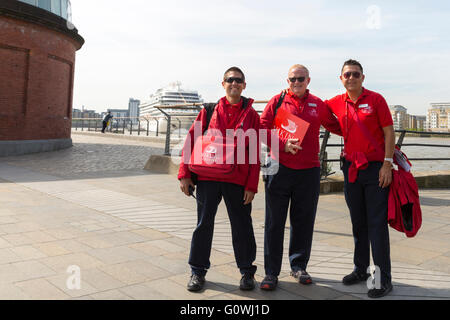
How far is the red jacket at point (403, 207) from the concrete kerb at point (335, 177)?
4913 mm

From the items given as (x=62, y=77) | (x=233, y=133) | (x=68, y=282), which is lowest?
(x=68, y=282)

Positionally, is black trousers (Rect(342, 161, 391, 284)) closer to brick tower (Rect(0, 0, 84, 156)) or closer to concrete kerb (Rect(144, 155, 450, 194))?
concrete kerb (Rect(144, 155, 450, 194))

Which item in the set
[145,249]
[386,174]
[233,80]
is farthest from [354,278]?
[145,249]

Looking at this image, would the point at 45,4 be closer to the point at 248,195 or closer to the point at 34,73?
the point at 34,73

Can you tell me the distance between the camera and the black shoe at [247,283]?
3.26 metres

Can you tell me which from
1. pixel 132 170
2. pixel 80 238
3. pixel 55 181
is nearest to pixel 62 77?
pixel 132 170

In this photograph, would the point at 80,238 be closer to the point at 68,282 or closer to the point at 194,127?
the point at 68,282

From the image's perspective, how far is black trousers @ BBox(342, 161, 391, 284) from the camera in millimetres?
3338

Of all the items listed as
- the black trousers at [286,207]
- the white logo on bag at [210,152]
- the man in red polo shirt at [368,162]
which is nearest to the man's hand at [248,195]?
the black trousers at [286,207]

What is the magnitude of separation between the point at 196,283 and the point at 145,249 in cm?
123

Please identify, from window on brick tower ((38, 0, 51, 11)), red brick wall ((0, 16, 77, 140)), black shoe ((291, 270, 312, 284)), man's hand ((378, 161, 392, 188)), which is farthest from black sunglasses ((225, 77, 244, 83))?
window on brick tower ((38, 0, 51, 11))

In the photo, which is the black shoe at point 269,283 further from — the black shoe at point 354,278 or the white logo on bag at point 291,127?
the white logo on bag at point 291,127

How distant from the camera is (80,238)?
4.62 metres
